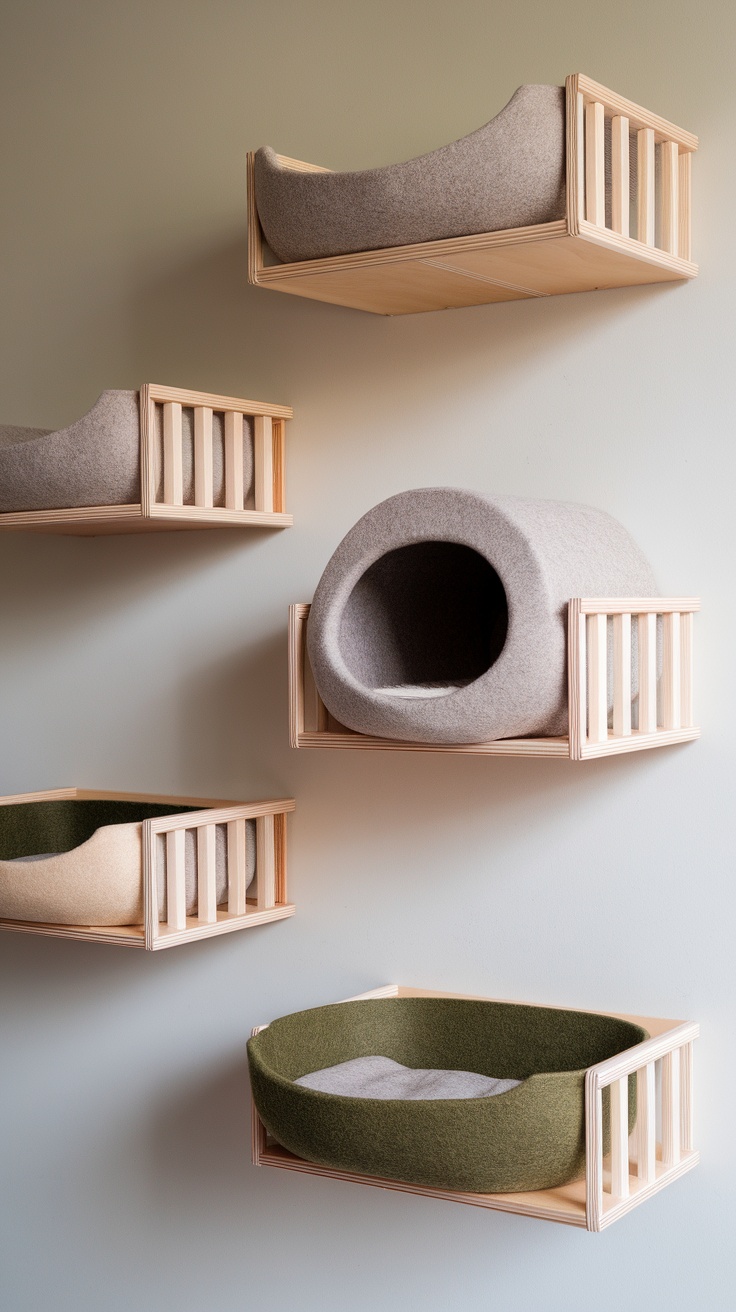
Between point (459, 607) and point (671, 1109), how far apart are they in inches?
25.1

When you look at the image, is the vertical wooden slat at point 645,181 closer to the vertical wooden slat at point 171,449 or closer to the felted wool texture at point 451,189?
the felted wool texture at point 451,189

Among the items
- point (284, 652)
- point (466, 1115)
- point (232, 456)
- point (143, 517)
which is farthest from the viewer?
point (284, 652)

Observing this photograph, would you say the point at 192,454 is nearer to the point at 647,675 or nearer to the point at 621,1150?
the point at 647,675

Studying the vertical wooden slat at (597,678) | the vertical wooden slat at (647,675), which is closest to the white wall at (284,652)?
the vertical wooden slat at (647,675)

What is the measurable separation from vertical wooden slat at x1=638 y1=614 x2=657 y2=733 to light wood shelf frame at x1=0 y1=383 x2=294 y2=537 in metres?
0.58

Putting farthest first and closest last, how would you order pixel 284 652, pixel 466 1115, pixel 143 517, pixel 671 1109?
pixel 284 652 → pixel 143 517 → pixel 671 1109 → pixel 466 1115

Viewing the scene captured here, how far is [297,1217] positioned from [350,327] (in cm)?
121

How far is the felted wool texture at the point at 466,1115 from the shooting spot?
52.7 inches

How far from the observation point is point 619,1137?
140 centimetres

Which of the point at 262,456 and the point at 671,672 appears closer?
the point at 671,672

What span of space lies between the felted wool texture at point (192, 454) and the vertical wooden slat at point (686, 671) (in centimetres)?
62

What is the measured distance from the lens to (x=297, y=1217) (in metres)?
1.92

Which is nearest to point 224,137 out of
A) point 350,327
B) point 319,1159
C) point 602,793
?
point 350,327

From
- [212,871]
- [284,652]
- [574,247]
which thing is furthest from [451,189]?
[212,871]
